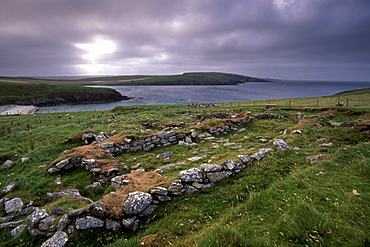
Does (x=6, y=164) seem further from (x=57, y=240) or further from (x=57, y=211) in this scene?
(x=57, y=240)

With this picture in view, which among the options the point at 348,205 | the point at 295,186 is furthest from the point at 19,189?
the point at 348,205

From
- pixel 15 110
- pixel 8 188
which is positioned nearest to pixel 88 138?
pixel 8 188

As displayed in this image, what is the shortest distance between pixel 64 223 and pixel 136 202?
10.0 ft

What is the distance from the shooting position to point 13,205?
959 cm

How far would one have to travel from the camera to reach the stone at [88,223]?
22.2 feet

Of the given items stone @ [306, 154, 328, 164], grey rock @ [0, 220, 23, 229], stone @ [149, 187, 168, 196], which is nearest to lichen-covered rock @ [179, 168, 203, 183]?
stone @ [149, 187, 168, 196]

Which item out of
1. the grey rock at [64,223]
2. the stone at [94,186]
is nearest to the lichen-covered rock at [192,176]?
the grey rock at [64,223]

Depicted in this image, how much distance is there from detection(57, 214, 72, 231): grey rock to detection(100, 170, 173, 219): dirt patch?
4.71ft

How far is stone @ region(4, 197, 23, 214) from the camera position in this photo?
9305mm

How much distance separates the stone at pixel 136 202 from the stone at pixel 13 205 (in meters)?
7.19

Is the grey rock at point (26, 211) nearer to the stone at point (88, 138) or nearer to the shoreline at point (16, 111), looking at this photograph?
the stone at point (88, 138)

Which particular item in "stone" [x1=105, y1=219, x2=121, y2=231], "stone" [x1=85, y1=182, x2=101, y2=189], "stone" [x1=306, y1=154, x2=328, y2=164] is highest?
"stone" [x1=306, y1=154, x2=328, y2=164]

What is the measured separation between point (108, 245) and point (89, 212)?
1981 mm

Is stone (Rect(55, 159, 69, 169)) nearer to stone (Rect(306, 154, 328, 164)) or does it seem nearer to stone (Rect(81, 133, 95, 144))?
stone (Rect(81, 133, 95, 144))
